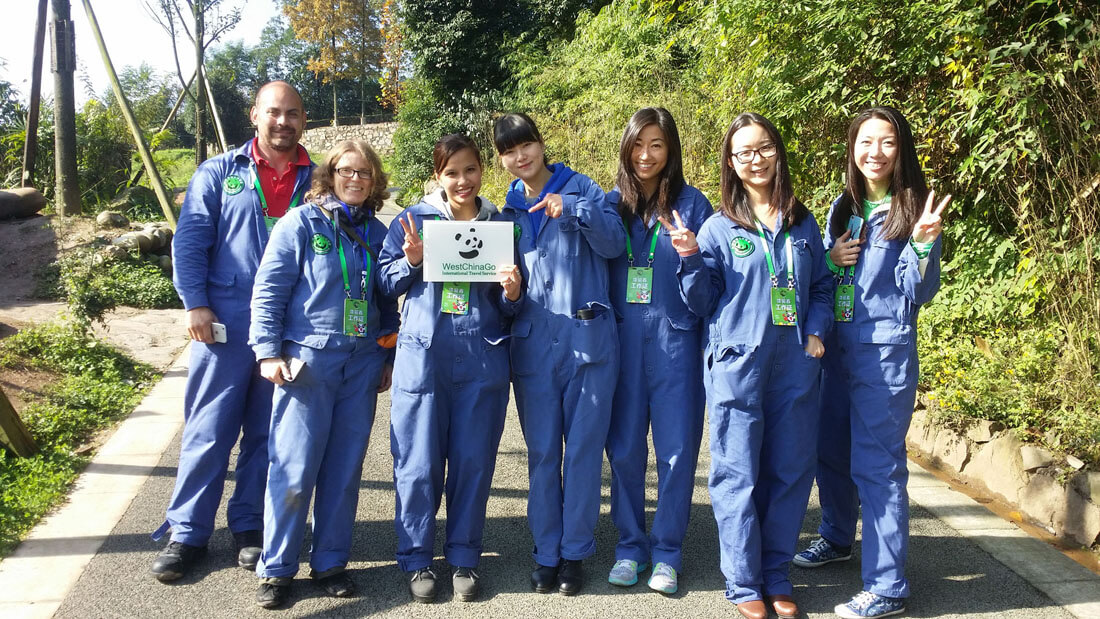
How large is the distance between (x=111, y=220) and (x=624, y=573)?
11233mm

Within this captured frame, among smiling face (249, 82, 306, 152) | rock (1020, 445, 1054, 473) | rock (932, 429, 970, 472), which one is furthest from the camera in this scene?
rock (932, 429, 970, 472)

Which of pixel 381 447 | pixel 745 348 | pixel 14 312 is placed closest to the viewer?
pixel 745 348

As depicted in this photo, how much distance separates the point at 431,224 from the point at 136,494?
2532 mm

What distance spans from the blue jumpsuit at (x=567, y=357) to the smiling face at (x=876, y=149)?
3.34 ft

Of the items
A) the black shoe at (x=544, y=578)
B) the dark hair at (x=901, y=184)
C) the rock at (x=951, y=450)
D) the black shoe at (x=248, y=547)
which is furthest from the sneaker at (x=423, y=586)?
the rock at (x=951, y=450)

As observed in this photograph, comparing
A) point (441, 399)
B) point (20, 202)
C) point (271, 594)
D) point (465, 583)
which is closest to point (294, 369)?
point (441, 399)

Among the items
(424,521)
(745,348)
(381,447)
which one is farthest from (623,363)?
(381,447)

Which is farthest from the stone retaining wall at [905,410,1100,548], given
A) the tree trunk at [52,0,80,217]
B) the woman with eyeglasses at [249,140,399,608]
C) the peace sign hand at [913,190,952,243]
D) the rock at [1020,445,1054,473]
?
the tree trunk at [52,0,80,217]

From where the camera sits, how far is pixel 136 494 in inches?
177

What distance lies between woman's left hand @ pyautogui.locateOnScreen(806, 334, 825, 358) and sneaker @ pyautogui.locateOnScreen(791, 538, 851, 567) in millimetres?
1033

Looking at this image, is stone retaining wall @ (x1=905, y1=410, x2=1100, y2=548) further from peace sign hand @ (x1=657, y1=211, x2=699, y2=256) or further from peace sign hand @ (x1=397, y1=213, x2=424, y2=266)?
peace sign hand @ (x1=397, y1=213, x2=424, y2=266)

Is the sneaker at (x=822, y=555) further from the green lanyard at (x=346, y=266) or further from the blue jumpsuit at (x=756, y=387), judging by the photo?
the green lanyard at (x=346, y=266)

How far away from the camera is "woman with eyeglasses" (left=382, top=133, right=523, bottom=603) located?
11.1 ft

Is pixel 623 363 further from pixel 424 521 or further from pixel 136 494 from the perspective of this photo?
pixel 136 494
